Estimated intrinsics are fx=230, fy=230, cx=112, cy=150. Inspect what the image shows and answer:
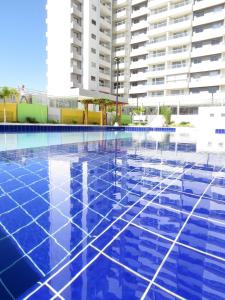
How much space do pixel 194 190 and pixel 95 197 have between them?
1757 millimetres

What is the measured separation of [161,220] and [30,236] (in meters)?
1.54

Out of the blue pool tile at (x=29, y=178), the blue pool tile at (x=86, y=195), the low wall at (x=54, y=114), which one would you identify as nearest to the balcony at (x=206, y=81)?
the low wall at (x=54, y=114)

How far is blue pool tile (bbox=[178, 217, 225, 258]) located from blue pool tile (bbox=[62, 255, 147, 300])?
0.81 metres

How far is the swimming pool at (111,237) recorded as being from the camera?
1.76 m

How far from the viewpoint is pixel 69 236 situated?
2475 millimetres

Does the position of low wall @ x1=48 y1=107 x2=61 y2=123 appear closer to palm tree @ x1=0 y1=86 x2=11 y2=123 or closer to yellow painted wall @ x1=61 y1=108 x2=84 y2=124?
yellow painted wall @ x1=61 y1=108 x2=84 y2=124

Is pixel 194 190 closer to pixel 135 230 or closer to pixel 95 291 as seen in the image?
pixel 135 230

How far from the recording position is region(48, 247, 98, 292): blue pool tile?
1776 mm

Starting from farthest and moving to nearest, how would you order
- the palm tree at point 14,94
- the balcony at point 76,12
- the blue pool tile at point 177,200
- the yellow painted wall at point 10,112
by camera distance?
the balcony at point 76,12 → the palm tree at point 14,94 → the yellow painted wall at point 10,112 → the blue pool tile at point 177,200

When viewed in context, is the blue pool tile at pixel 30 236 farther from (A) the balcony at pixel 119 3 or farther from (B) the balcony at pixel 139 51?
(A) the balcony at pixel 119 3

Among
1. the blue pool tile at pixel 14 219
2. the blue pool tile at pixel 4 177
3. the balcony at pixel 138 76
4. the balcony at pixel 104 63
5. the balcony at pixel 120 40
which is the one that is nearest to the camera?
the blue pool tile at pixel 14 219

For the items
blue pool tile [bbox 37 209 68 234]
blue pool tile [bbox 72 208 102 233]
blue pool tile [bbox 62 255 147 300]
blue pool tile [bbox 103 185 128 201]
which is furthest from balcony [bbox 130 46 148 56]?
blue pool tile [bbox 62 255 147 300]

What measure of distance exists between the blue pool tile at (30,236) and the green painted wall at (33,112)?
2031cm

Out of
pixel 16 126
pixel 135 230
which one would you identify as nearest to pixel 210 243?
pixel 135 230
